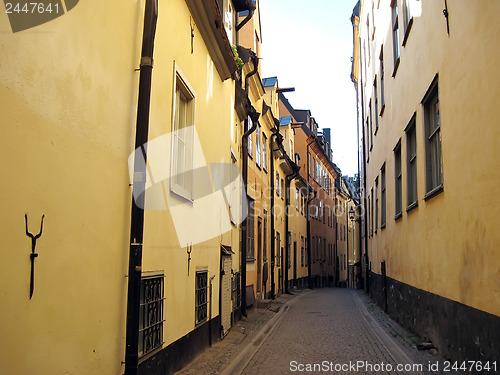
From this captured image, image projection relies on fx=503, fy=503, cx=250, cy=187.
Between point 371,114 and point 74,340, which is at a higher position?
point 371,114

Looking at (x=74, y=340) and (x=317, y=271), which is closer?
(x=74, y=340)

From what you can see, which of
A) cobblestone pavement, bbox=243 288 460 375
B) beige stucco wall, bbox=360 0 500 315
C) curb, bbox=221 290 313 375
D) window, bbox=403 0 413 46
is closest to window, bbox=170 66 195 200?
curb, bbox=221 290 313 375

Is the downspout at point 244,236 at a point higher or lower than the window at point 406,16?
lower

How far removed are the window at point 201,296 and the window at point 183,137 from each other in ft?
5.01

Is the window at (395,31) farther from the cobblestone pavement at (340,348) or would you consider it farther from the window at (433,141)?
the cobblestone pavement at (340,348)

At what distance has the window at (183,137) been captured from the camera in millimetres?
7020

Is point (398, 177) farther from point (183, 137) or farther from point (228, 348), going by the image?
point (183, 137)

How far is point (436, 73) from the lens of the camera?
7504 millimetres

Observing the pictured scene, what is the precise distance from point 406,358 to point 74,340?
565 cm

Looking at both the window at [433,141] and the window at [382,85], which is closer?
the window at [433,141]

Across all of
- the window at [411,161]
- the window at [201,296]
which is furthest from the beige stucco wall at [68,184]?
the window at [411,161]

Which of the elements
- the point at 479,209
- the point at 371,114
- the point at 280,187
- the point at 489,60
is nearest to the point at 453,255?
the point at 479,209

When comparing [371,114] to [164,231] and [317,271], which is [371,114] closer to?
[164,231]

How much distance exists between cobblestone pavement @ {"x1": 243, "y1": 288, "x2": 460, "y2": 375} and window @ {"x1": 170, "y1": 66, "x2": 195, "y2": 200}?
290 centimetres
